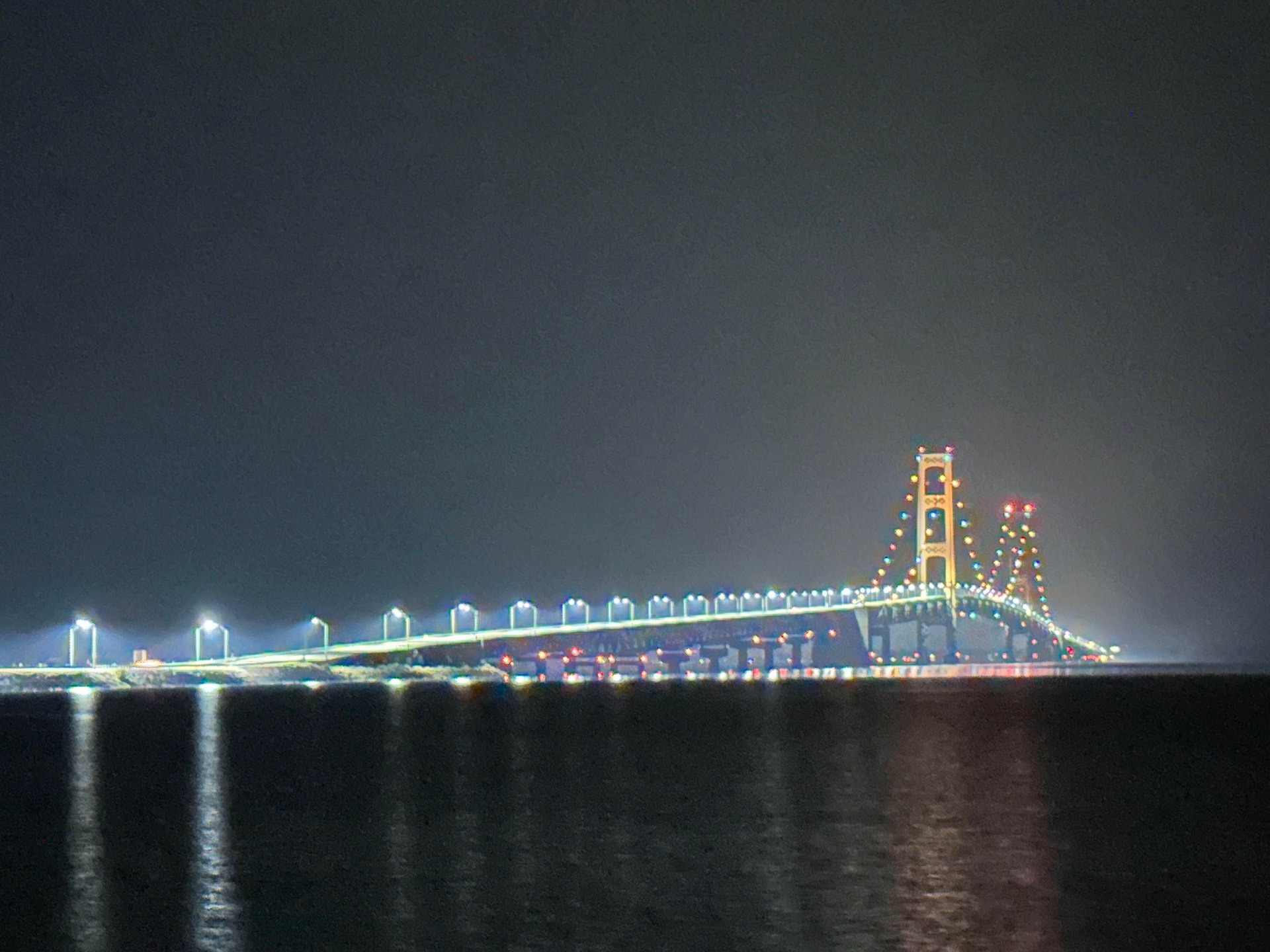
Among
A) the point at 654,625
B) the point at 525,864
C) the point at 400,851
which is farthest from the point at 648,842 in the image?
the point at 654,625

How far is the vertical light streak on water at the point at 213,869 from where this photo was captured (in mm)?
13438

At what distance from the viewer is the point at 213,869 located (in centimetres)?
1772

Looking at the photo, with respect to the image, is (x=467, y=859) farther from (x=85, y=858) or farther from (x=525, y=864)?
(x=85, y=858)

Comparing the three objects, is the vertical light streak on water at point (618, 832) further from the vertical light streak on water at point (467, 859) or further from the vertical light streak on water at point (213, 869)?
the vertical light streak on water at point (213, 869)

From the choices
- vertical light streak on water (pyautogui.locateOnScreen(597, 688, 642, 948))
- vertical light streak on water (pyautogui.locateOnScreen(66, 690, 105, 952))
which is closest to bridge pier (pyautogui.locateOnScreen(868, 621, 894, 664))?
vertical light streak on water (pyautogui.locateOnScreen(597, 688, 642, 948))

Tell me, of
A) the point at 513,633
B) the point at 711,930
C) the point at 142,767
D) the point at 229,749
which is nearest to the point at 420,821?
the point at 711,930

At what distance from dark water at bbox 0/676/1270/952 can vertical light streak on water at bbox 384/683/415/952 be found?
0.18 ft

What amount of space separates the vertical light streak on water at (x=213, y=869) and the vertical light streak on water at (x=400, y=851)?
3.44ft

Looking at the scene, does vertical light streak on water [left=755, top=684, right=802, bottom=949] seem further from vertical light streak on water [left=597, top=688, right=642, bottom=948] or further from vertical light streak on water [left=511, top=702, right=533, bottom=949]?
vertical light streak on water [left=511, top=702, right=533, bottom=949]

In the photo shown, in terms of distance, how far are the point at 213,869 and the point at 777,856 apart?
4857 millimetres

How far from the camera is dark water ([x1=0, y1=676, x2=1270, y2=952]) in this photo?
13469mm

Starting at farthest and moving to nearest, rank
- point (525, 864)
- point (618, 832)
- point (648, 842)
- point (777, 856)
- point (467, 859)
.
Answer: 1. point (618, 832)
2. point (648, 842)
3. point (467, 859)
4. point (777, 856)
5. point (525, 864)

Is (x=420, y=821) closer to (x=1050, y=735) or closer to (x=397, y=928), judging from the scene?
(x=397, y=928)

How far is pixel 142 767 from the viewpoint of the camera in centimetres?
3578
